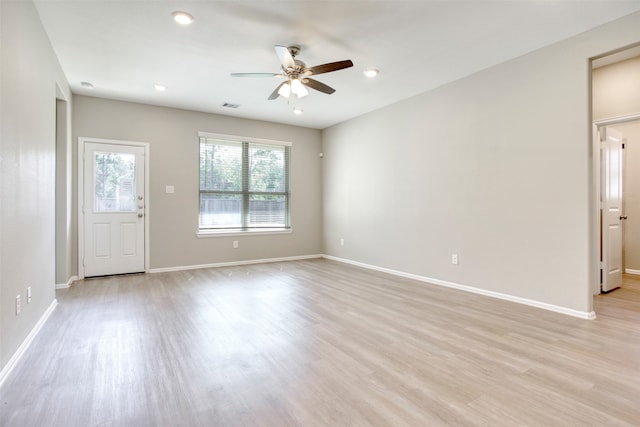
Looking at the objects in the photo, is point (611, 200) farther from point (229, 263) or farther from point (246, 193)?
point (229, 263)

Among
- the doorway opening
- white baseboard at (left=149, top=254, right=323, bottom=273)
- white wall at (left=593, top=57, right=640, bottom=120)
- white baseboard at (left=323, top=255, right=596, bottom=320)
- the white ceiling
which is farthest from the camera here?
white baseboard at (left=149, top=254, right=323, bottom=273)

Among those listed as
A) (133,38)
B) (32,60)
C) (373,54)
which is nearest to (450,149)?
(373,54)

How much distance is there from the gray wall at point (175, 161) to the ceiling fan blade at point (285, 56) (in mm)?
3010

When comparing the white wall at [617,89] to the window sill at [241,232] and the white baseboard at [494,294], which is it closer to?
the white baseboard at [494,294]

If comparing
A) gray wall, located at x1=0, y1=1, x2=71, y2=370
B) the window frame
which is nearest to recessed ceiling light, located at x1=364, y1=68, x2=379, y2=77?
the window frame

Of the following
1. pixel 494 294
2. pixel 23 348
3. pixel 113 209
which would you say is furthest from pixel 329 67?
pixel 113 209

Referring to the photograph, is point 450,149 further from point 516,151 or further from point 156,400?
point 156,400

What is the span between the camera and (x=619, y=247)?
14.7 feet

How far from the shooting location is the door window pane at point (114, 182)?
196 inches

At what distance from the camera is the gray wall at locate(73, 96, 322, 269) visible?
502cm

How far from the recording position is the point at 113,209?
199 inches

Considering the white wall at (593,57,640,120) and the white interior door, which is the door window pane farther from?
the white interior door

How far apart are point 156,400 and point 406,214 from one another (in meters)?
4.03

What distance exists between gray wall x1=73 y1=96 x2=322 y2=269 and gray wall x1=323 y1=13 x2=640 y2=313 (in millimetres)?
2220
